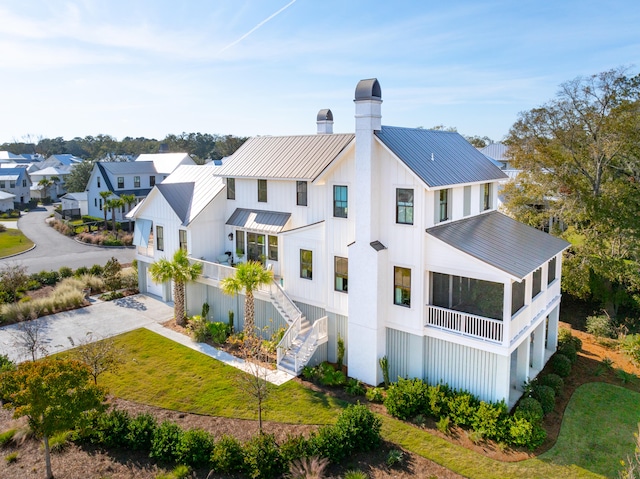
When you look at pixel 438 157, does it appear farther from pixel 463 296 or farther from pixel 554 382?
pixel 554 382

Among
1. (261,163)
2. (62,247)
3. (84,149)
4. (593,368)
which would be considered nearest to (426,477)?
(593,368)

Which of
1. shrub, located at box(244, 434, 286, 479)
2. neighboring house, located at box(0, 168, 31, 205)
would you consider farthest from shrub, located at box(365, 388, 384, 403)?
neighboring house, located at box(0, 168, 31, 205)

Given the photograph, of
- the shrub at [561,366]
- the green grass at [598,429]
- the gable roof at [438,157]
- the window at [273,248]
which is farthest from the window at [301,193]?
the green grass at [598,429]

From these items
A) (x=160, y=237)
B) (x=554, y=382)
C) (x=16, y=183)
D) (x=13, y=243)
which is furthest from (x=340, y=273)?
(x=16, y=183)

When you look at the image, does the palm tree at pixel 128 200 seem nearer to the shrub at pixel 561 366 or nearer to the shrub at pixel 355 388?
the shrub at pixel 355 388

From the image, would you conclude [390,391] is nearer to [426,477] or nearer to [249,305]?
[426,477]
